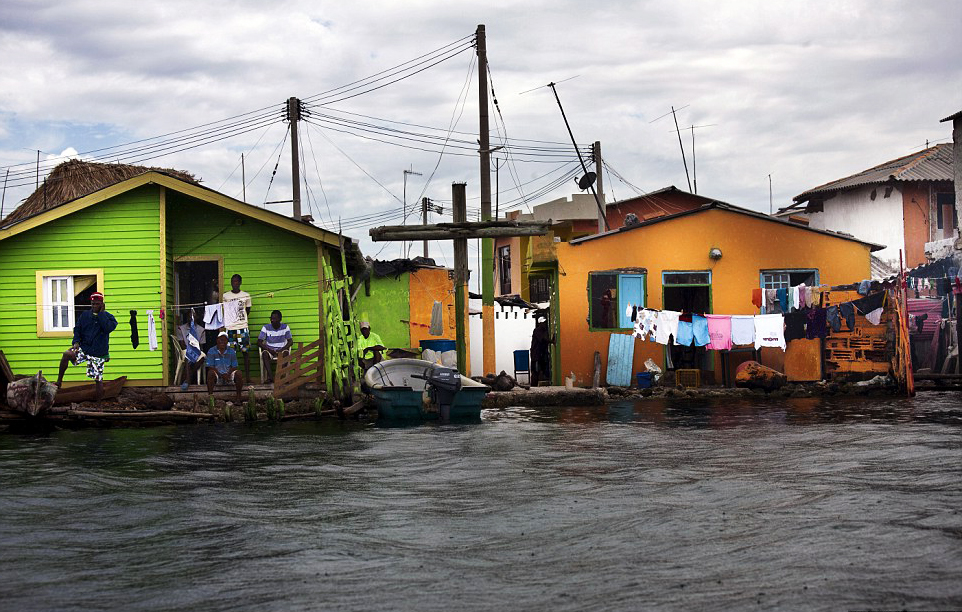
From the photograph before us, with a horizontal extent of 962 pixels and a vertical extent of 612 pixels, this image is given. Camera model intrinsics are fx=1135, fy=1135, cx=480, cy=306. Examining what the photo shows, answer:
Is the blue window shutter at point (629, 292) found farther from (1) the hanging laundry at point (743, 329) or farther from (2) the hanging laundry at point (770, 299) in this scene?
(2) the hanging laundry at point (770, 299)

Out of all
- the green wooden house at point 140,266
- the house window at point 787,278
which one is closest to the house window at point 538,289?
the house window at point 787,278

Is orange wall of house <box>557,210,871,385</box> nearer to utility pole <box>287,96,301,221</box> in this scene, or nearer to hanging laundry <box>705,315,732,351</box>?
hanging laundry <box>705,315,732,351</box>

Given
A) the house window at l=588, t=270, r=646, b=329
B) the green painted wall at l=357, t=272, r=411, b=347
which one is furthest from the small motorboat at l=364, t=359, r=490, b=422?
the green painted wall at l=357, t=272, r=411, b=347

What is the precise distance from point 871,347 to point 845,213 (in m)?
13.9

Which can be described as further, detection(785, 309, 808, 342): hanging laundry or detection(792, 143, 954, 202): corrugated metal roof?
detection(792, 143, 954, 202): corrugated metal roof

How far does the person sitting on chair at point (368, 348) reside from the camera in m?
24.3

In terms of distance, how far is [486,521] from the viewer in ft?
34.3

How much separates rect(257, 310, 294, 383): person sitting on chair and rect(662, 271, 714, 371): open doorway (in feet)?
32.9

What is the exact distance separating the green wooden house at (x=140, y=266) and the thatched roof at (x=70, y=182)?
10312 millimetres

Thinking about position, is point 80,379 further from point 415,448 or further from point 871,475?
point 871,475

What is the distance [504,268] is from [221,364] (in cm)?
2426

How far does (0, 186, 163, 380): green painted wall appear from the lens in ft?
73.0

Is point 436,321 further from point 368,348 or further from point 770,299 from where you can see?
point 770,299

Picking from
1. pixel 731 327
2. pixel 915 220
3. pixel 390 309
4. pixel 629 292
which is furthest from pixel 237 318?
pixel 915 220
